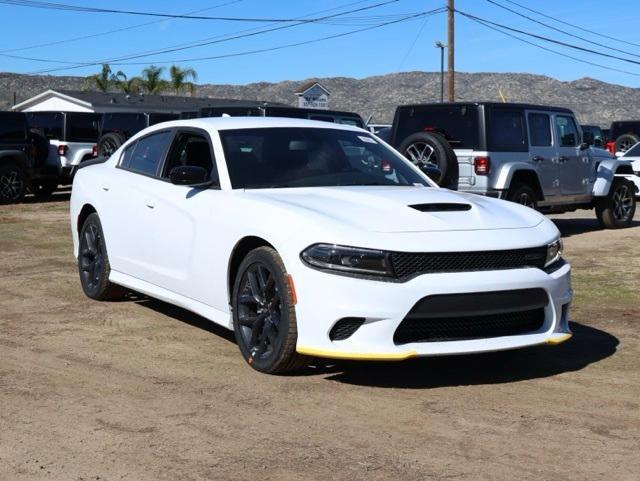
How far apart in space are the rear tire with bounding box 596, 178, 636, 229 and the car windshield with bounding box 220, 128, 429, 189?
9497 millimetres

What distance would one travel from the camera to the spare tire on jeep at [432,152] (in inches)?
504

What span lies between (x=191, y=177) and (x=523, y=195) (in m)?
8.18

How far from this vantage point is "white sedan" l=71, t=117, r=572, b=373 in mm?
5609

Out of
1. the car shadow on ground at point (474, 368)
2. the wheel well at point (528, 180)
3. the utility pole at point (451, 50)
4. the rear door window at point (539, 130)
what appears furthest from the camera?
the utility pole at point (451, 50)

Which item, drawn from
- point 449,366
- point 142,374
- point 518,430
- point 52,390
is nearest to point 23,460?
point 52,390

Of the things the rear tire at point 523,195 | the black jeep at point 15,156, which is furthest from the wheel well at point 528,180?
the black jeep at point 15,156

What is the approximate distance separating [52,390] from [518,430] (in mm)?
2547

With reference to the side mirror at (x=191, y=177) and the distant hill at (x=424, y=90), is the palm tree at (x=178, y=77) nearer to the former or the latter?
the distant hill at (x=424, y=90)

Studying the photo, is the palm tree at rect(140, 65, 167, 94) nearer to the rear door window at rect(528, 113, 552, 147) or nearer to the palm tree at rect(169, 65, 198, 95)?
the palm tree at rect(169, 65, 198, 95)

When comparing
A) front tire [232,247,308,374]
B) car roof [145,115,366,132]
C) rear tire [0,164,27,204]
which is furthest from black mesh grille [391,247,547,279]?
rear tire [0,164,27,204]

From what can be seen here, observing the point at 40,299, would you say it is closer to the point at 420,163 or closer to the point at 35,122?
the point at 420,163

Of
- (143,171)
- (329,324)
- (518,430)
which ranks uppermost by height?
(143,171)

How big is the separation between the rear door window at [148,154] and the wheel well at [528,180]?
22.8 ft

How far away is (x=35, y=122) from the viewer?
76.5 ft
